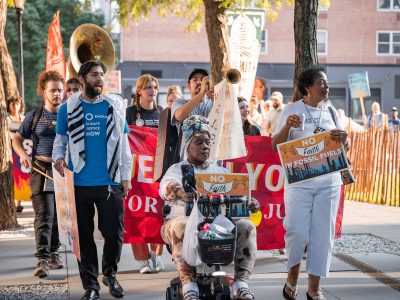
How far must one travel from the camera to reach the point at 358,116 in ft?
151

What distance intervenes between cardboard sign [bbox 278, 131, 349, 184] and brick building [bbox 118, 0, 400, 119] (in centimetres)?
4131

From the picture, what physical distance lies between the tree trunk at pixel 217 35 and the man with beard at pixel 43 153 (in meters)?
6.23

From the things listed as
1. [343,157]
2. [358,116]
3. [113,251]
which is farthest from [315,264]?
[358,116]

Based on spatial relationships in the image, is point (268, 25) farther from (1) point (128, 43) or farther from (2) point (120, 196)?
(2) point (120, 196)

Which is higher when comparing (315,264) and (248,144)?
(248,144)

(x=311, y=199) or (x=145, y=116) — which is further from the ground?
(x=145, y=116)

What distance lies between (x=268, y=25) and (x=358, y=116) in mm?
8102

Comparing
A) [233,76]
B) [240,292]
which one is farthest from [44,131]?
[240,292]

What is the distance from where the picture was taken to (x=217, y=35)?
A: 13.8m

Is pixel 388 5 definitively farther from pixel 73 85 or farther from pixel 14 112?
pixel 73 85

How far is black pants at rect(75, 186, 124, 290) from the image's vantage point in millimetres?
6250

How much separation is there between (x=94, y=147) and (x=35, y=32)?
136 feet

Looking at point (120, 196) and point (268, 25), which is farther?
point (268, 25)

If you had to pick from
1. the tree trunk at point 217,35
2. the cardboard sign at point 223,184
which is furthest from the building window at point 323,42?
the cardboard sign at point 223,184
